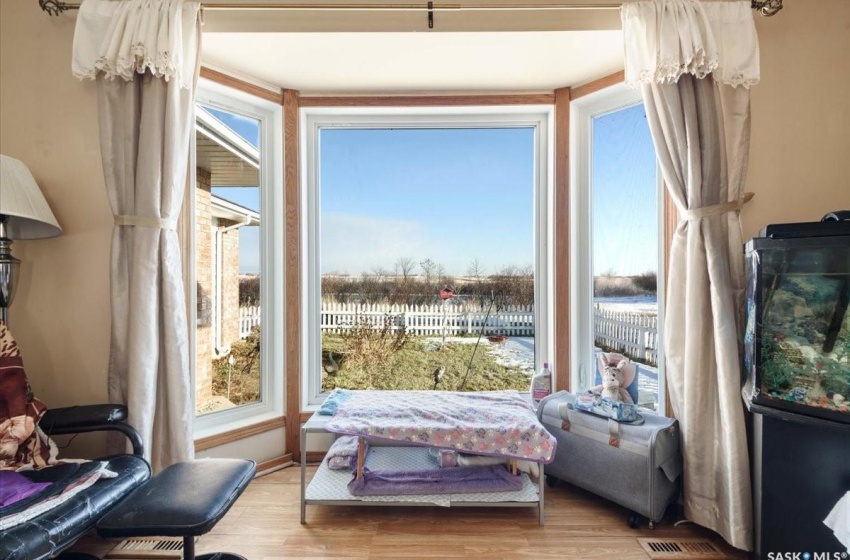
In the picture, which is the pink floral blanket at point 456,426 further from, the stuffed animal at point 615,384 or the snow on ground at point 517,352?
the snow on ground at point 517,352

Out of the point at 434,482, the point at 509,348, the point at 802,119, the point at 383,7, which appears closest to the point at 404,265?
the point at 509,348

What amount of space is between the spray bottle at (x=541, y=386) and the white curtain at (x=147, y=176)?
1.82 metres

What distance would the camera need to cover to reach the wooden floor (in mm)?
1536

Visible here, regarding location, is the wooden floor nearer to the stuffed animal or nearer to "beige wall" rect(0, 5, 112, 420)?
the stuffed animal

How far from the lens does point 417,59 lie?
1.96 m

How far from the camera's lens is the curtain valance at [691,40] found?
1588 millimetres

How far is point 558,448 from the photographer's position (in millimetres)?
1868

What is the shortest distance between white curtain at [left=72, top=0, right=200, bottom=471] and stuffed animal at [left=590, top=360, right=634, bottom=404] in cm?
202

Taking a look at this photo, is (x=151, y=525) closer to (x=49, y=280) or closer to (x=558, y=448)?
(x=49, y=280)

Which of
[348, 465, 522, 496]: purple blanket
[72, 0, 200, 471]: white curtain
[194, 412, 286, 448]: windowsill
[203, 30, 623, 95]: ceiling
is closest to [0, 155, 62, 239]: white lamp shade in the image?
[72, 0, 200, 471]: white curtain

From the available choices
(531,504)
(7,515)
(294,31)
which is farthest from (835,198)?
(7,515)

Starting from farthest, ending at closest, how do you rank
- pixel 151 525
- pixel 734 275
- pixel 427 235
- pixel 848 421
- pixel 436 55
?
pixel 427 235 → pixel 436 55 → pixel 734 275 → pixel 848 421 → pixel 151 525

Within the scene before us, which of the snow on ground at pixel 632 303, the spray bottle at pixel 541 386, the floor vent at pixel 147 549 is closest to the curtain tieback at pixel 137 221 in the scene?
the floor vent at pixel 147 549

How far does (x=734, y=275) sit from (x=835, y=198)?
0.66 metres
